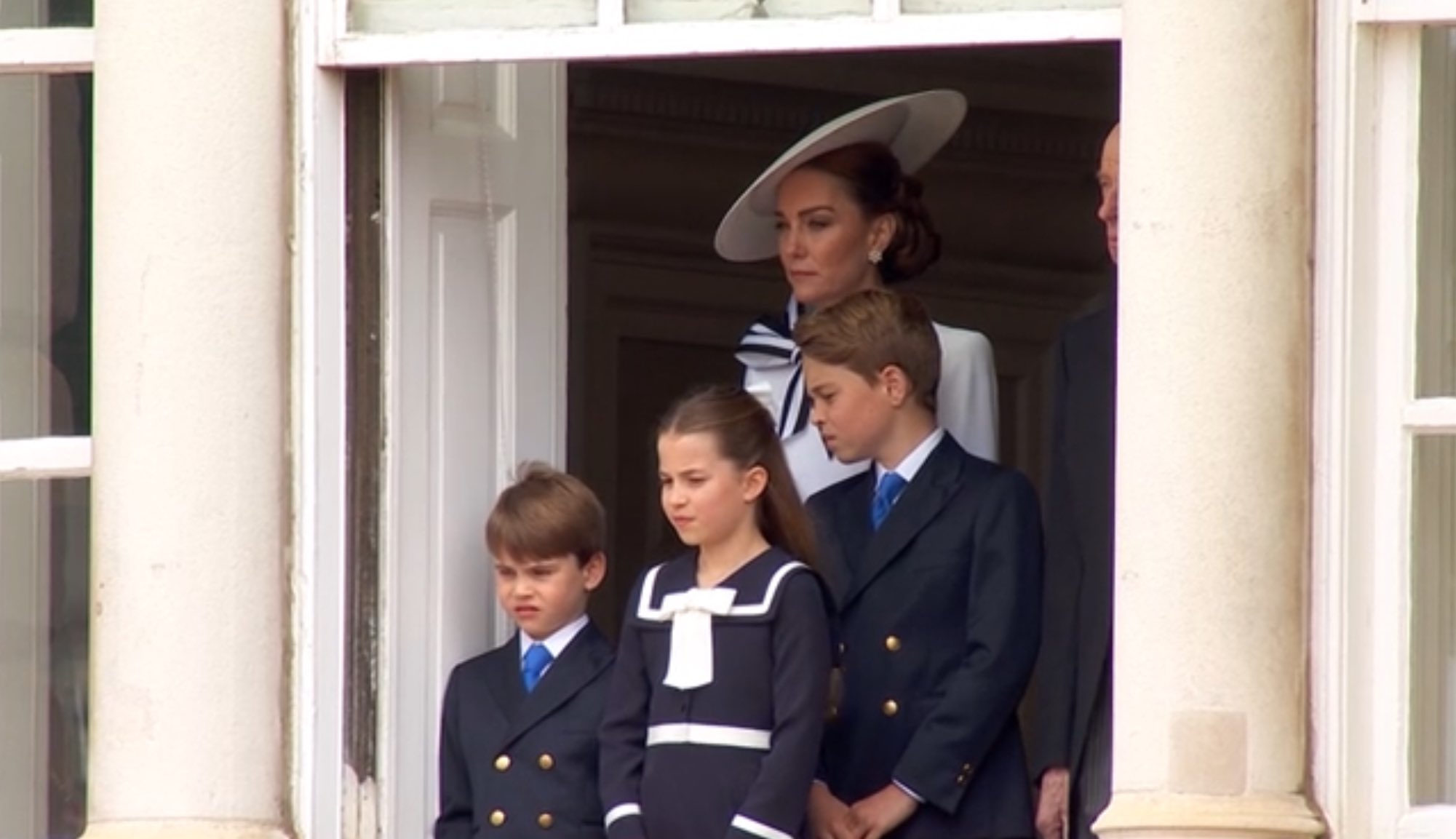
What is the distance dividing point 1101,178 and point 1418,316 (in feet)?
2.24

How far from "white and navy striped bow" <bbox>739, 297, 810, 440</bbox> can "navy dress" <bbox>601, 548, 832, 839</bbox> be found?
625mm

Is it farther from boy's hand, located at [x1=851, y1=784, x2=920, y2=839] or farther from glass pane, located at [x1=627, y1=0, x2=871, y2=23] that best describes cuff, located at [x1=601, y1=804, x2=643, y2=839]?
glass pane, located at [x1=627, y1=0, x2=871, y2=23]

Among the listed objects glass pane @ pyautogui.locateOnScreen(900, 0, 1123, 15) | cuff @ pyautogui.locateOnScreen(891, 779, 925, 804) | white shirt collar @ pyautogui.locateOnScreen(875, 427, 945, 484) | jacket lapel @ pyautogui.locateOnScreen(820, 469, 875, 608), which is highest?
glass pane @ pyautogui.locateOnScreen(900, 0, 1123, 15)

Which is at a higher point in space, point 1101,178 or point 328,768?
point 1101,178

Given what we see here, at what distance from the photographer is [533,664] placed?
794 cm

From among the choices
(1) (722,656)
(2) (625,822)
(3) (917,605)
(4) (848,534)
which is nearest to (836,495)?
(4) (848,534)

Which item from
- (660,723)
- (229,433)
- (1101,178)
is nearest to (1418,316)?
(1101,178)

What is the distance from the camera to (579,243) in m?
11.2

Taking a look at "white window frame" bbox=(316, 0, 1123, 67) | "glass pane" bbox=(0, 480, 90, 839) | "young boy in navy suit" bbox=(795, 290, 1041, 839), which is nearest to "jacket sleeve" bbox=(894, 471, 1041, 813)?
"young boy in navy suit" bbox=(795, 290, 1041, 839)

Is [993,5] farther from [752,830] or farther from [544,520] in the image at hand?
[752,830]

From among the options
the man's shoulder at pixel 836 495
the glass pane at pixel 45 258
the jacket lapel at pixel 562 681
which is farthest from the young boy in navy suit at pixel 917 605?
the glass pane at pixel 45 258

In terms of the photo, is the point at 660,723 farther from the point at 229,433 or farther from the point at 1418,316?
the point at 1418,316

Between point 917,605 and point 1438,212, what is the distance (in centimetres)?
108

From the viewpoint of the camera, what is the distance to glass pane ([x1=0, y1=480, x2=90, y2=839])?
26.1ft
